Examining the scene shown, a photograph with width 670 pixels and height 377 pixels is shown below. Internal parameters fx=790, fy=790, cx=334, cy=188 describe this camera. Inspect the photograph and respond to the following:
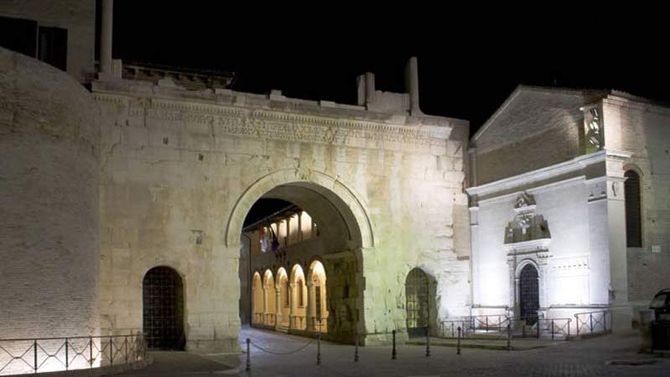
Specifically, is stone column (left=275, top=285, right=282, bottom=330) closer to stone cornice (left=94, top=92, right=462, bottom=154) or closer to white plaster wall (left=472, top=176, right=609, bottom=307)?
white plaster wall (left=472, top=176, right=609, bottom=307)

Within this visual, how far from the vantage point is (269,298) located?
4588 cm

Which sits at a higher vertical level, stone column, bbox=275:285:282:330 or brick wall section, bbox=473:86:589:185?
brick wall section, bbox=473:86:589:185

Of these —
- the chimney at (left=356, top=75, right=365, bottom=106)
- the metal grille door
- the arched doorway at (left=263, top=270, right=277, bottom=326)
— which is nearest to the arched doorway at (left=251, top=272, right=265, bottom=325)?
the arched doorway at (left=263, top=270, right=277, bottom=326)

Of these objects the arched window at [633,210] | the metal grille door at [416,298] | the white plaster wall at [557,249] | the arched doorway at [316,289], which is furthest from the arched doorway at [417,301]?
the arched doorway at [316,289]

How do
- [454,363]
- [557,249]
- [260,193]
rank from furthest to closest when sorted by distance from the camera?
[260,193] → [557,249] → [454,363]

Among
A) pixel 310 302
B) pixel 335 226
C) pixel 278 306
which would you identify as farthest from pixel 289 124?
pixel 278 306

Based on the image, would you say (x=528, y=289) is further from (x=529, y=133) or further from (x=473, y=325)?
(x=529, y=133)

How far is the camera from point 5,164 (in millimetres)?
17453

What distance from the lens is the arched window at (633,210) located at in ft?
77.2

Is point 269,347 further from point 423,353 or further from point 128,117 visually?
point 128,117

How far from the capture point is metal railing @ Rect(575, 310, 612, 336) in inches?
882

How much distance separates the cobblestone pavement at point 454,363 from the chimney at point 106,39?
8.70m

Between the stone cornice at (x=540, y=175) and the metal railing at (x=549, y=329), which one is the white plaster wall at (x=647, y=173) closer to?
the stone cornice at (x=540, y=175)

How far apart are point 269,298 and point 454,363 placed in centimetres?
2809
